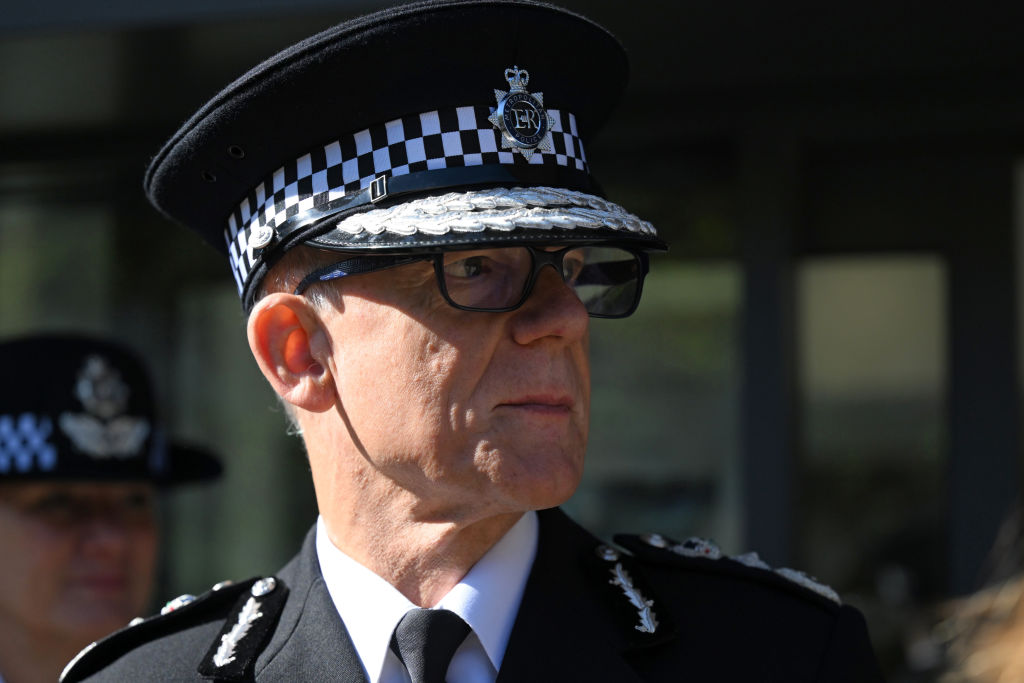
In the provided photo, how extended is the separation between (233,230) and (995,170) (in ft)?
8.23

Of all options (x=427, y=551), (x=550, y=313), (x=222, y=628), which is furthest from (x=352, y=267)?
(x=222, y=628)

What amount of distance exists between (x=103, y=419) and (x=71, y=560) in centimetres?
35

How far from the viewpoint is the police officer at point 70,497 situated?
8.80 feet

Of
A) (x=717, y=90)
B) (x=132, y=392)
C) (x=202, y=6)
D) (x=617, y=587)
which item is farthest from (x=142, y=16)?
(x=617, y=587)

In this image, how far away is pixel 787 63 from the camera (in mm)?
3178

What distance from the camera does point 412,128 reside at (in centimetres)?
173

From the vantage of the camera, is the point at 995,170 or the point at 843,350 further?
the point at 843,350

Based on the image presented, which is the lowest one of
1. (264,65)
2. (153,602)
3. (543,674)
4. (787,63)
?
(153,602)

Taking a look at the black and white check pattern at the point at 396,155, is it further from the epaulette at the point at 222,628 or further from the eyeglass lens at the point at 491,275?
the epaulette at the point at 222,628

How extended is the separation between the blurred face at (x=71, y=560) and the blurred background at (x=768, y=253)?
43.7 inches

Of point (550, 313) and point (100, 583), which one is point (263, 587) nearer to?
point (550, 313)

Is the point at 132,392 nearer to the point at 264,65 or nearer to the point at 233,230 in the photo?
the point at 233,230

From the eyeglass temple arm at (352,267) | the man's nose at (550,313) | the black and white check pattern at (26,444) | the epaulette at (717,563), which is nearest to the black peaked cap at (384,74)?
the eyeglass temple arm at (352,267)

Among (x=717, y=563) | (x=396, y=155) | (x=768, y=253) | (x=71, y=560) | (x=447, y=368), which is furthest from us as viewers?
(x=768, y=253)
